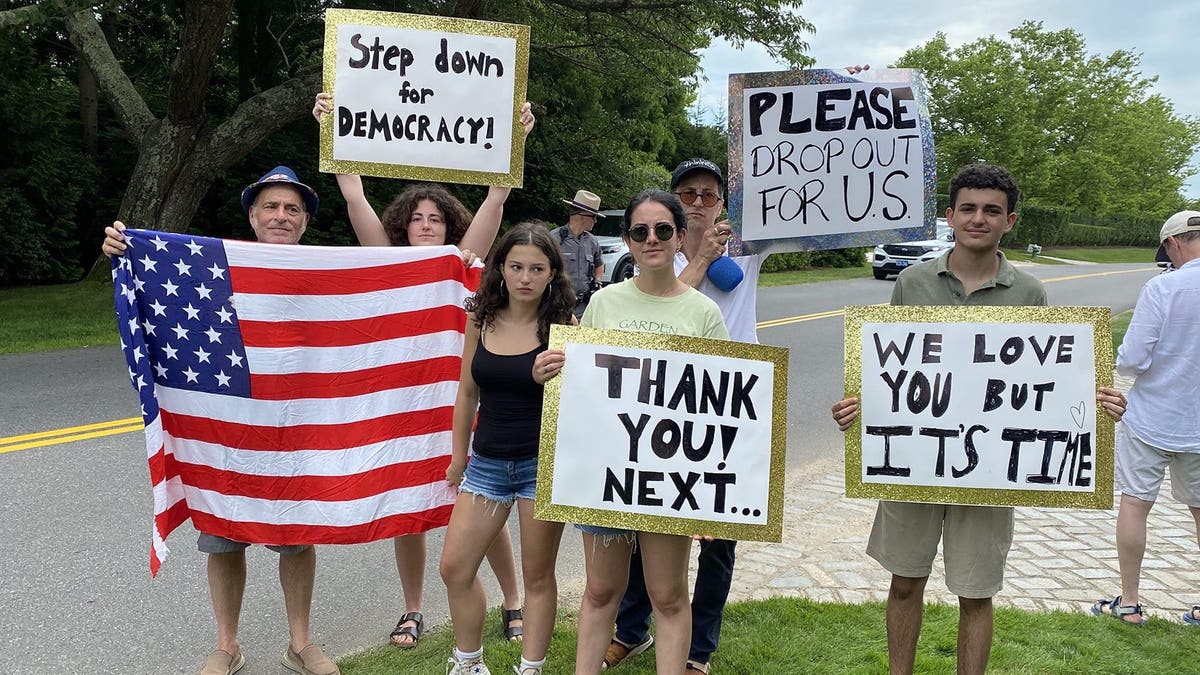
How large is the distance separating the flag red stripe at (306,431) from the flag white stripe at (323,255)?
0.66m

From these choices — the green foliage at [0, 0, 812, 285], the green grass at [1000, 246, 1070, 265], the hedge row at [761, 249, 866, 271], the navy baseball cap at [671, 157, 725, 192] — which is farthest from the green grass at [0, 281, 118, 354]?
the green grass at [1000, 246, 1070, 265]

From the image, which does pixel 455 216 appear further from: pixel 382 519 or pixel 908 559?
pixel 908 559

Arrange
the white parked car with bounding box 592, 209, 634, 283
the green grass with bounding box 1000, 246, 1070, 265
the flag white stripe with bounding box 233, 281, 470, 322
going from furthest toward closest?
1. the green grass with bounding box 1000, 246, 1070, 265
2. the white parked car with bounding box 592, 209, 634, 283
3. the flag white stripe with bounding box 233, 281, 470, 322

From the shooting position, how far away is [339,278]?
11.7ft

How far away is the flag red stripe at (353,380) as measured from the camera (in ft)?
11.5

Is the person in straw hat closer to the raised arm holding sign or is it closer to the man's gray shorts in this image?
the raised arm holding sign

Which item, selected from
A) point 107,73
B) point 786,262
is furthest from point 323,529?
point 786,262

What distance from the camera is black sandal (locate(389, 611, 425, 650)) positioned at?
371 cm

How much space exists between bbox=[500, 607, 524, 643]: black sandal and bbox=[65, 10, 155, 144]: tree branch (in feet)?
43.8

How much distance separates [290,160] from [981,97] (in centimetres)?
3597

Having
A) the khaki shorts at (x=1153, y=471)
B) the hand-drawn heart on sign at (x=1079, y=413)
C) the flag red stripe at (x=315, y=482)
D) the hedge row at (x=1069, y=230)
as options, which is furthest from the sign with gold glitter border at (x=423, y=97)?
the hedge row at (x=1069, y=230)

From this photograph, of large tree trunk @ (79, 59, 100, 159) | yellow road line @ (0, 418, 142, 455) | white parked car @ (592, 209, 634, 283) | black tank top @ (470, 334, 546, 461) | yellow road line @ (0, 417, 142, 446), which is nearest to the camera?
black tank top @ (470, 334, 546, 461)

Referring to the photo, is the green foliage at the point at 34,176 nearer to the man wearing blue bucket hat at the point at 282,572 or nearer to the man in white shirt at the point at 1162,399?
the man wearing blue bucket hat at the point at 282,572

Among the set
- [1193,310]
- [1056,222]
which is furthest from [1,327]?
[1056,222]
